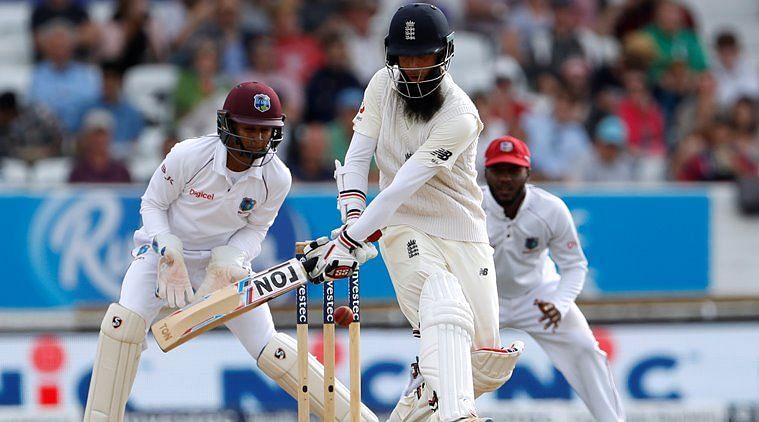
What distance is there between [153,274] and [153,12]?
5.66 metres

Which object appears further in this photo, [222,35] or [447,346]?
[222,35]

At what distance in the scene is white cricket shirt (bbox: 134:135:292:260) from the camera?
230 inches

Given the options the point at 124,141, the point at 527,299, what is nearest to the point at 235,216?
the point at 527,299

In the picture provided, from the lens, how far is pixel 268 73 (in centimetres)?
1060

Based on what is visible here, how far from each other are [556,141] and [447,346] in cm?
544

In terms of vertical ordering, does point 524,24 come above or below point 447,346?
above

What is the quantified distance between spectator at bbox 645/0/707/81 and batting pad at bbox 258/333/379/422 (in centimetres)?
631

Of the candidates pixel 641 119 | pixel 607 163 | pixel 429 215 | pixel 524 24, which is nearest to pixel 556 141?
pixel 607 163

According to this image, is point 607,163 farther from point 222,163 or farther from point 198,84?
point 222,163

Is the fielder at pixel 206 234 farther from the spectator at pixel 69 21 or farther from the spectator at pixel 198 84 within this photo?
the spectator at pixel 69 21

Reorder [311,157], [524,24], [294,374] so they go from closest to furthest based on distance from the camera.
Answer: [294,374] < [311,157] < [524,24]

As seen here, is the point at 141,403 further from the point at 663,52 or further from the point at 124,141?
the point at 663,52

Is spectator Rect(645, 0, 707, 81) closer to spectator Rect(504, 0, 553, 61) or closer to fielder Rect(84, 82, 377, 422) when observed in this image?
spectator Rect(504, 0, 553, 61)

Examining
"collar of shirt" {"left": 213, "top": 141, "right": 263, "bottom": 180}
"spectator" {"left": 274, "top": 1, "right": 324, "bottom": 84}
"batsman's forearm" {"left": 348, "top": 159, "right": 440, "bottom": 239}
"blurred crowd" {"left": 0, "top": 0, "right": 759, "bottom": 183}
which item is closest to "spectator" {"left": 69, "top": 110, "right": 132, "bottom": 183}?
"blurred crowd" {"left": 0, "top": 0, "right": 759, "bottom": 183}
